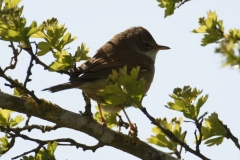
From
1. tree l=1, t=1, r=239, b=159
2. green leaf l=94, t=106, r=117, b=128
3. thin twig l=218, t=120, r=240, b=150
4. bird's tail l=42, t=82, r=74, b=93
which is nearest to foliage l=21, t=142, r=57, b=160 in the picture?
tree l=1, t=1, r=239, b=159

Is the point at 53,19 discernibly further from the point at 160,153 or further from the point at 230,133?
the point at 230,133

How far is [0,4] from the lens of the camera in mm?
2832

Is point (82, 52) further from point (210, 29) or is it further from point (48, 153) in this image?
point (210, 29)

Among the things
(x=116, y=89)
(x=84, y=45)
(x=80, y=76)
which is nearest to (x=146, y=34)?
(x=80, y=76)

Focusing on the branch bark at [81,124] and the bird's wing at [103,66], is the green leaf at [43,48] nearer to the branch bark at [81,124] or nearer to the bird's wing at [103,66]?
the branch bark at [81,124]

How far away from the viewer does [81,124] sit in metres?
3.83

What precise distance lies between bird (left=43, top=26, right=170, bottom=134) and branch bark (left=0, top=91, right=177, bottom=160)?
1.06 feet

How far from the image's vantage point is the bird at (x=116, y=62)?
500 centimetres

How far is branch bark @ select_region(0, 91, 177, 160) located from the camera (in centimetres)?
366

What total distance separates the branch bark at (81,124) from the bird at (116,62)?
32 centimetres

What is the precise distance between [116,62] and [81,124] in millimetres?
2341

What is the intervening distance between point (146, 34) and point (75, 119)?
4.45m

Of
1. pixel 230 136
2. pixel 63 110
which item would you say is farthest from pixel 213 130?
pixel 63 110

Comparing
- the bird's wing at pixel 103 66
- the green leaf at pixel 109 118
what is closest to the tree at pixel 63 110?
the green leaf at pixel 109 118
